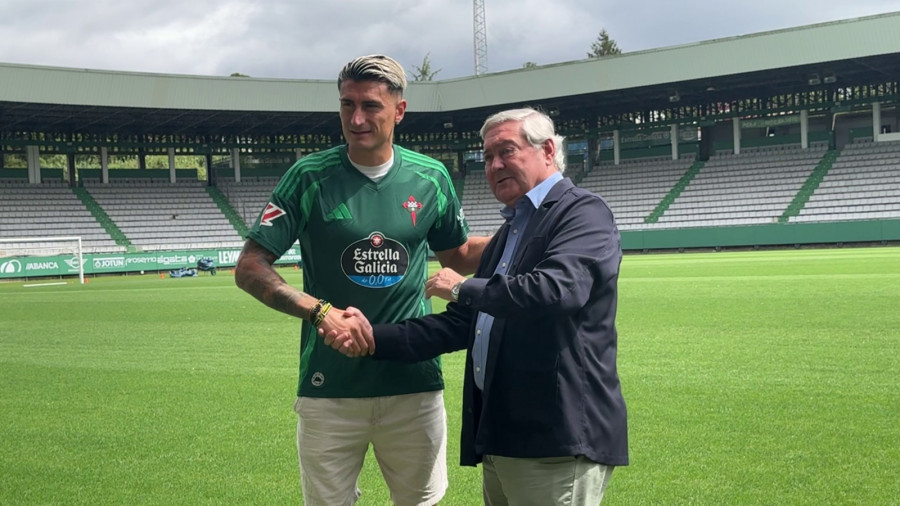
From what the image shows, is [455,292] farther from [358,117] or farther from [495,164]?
[358,117]

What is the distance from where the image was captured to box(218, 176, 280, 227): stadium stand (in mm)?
54725

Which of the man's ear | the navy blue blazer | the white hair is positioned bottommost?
the navy blue blazer

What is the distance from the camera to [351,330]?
3.10 metres

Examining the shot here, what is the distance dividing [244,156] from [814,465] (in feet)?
186

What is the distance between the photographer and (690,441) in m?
5.93

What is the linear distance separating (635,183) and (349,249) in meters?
51.2

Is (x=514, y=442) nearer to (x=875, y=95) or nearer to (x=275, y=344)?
(x=275, y=344)

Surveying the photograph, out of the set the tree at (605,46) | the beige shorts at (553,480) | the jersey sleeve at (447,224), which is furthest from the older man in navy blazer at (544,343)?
the tree at (605,46)

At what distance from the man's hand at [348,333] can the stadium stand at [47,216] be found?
4400cm

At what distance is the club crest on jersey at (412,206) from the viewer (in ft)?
11.5

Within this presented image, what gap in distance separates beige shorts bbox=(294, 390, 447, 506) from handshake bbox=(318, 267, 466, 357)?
0.37 metres

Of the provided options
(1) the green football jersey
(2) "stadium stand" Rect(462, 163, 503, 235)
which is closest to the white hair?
(1) the green football jersey

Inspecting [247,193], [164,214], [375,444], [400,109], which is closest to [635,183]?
[247,193]

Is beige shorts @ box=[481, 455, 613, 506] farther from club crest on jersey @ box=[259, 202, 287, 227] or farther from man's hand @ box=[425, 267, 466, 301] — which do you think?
club crest on jersey @ box=[259, 202, 287, 227]
